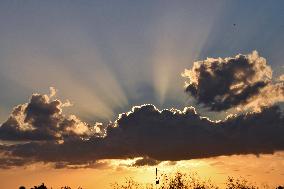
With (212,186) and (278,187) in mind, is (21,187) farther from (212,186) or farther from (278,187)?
(278,187)

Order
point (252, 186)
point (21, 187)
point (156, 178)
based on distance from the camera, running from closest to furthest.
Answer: point (156, 178) < point (21, 187) < point (252, 186)

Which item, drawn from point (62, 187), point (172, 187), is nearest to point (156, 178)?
point (172, 187)

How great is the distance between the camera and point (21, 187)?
138m

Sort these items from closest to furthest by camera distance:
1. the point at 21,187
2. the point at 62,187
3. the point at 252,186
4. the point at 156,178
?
the point at 156,178 → the point at 21,187 → the point at 252,186 → the point at 62,187

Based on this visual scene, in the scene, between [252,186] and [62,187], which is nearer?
[252,186]

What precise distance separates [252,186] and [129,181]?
139 ft

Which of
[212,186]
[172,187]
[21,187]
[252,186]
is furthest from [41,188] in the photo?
[252,186]

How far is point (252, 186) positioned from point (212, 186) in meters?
14.3

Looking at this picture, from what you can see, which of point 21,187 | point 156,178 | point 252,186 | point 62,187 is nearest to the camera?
point 156,178

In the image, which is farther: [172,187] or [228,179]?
[228,179]

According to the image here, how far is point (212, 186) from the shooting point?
5773 inches

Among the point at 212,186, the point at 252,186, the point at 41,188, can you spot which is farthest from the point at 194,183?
the point at 41,188

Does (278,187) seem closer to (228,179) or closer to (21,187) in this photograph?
(228,179)

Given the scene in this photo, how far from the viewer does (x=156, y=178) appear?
108250 millimetres
